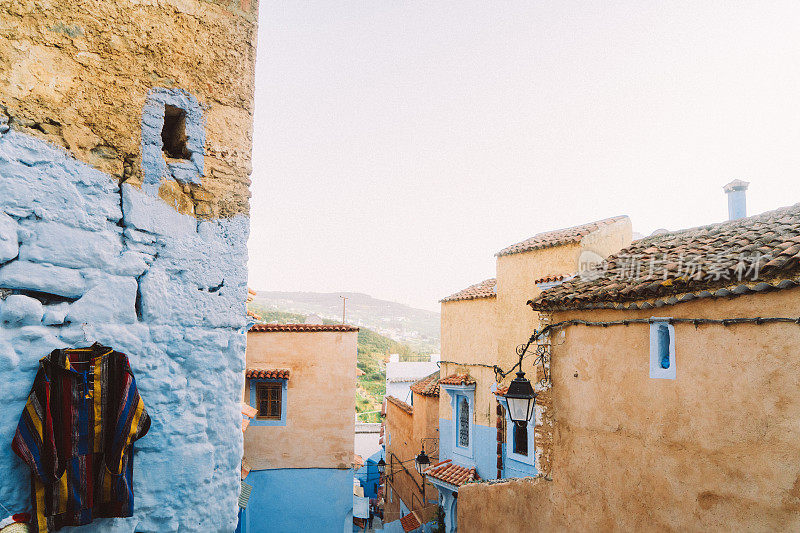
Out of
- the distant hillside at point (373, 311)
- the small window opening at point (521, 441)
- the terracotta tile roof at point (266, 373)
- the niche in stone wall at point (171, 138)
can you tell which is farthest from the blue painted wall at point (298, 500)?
the distant hillside at point (373, 311)

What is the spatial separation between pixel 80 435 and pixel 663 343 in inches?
198

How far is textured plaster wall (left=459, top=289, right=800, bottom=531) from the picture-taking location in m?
4.03

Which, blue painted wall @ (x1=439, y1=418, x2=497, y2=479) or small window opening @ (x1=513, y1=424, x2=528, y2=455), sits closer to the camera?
small window opening @ (x1=513, y1=424, x2=528, y2=455)

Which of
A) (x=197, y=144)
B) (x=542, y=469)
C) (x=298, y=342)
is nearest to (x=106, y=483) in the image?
(x=197, y=144)

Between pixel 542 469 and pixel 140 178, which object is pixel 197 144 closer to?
pixel 140 178

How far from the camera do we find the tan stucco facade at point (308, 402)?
13.2m

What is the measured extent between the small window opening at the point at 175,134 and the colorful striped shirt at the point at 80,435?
1.10 m

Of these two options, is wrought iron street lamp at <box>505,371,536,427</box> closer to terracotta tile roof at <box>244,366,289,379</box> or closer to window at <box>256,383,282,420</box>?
terracotta tile roof at <box>244,366,289,379</box>

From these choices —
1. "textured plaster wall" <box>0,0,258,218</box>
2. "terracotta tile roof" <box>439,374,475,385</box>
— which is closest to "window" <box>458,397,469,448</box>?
"terracotta tile roof" <box>439,374,475,385</box>

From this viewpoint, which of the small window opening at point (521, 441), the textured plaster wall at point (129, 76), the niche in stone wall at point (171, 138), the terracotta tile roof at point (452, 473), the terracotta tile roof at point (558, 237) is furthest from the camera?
the terracotta tile roof at point (452, 473)

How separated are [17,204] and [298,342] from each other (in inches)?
465

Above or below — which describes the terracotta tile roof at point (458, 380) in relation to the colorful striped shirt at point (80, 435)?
below

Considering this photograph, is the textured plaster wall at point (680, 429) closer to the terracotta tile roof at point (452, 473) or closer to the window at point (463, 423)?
the terracotta tile roof at point (452, 473)

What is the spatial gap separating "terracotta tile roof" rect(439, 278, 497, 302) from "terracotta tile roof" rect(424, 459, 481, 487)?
4.56 m
